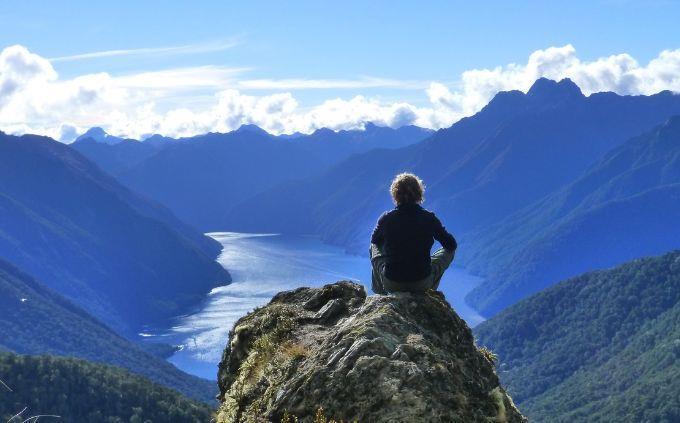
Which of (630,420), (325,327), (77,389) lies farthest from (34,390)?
(630,420)

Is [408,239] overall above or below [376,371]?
above

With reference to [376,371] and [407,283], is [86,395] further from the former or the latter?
[376,371]

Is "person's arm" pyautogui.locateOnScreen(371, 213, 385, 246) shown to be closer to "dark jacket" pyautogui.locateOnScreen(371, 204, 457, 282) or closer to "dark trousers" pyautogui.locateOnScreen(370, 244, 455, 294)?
"dark jacket" pyautogui.locateOnScreen(371, 204, 457, 282)

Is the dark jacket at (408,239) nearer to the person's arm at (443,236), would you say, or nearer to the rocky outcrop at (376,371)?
the person's arm at (443,236)

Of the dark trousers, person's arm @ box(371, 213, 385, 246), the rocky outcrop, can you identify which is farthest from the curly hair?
the rocky outcrop

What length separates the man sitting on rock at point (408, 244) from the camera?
11.2m

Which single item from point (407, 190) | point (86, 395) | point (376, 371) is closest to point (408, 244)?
point (407, 190)

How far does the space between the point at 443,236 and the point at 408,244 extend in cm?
66

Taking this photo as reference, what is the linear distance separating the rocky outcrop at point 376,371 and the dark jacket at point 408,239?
0.66 meters

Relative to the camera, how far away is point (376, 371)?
8.03m

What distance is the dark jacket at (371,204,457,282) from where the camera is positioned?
444 inches

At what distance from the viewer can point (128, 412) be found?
104812 millimetres

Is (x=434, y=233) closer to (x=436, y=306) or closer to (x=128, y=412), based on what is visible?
(x=436, y=306)

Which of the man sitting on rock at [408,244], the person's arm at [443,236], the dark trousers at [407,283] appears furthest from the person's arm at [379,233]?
the person's arm at [443,236]
